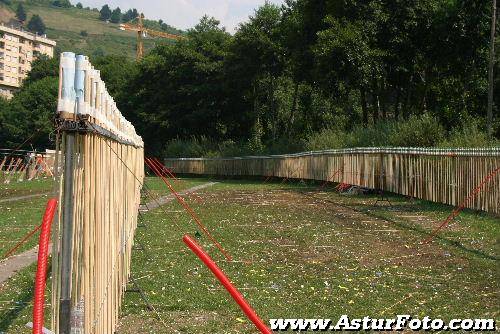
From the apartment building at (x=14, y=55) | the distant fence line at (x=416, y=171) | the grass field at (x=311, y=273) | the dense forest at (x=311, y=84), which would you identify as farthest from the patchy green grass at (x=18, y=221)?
the apartment building at (x=14, y=55)

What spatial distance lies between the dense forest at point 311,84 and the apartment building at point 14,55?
4559cm

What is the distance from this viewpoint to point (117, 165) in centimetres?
798

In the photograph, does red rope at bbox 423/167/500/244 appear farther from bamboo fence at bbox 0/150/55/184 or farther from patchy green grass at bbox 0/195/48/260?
bamboo fence at bbox 0/150/55/184

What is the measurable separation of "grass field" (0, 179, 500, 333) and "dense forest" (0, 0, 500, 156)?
345 cm

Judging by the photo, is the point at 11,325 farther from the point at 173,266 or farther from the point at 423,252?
the point at 423,252

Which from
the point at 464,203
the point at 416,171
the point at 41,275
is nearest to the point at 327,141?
the point at 416,171

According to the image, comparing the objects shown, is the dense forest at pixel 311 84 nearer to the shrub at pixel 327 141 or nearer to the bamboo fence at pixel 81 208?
the shrub at pixel 327 141

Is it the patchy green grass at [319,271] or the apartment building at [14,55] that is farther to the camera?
the apartment building at [14,55]

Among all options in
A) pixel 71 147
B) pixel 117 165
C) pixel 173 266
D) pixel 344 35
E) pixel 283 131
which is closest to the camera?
pixel 71 147

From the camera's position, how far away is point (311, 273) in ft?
36.7

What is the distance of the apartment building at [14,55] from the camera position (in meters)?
153

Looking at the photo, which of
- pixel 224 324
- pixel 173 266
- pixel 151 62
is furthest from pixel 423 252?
pixel 151 62

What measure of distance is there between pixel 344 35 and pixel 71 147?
35.1 meters

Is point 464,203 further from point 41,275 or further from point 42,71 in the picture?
point 42,71
